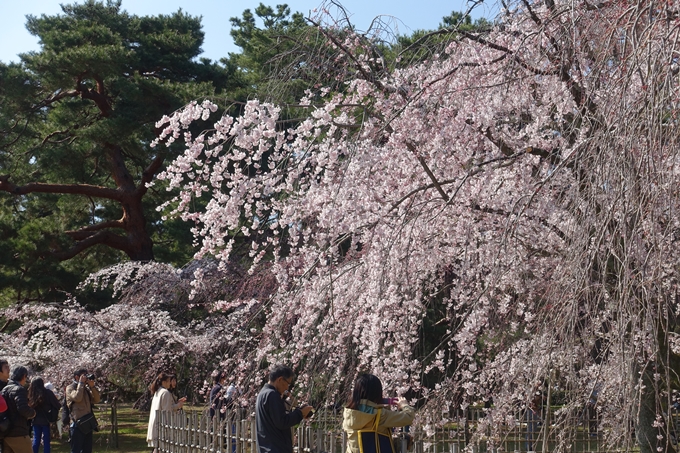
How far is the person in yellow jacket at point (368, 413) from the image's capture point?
3.68 m

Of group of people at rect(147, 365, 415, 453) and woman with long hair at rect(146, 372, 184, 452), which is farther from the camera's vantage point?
woman with long hair at rect(146, 372, 184, 452)

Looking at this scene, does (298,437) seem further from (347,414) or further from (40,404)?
(40,404)

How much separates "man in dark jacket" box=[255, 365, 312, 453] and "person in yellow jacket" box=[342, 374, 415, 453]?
383mm

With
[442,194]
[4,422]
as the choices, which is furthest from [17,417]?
[442,194]

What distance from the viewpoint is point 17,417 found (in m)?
5.55

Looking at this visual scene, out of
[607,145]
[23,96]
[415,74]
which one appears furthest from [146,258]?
[607,145]

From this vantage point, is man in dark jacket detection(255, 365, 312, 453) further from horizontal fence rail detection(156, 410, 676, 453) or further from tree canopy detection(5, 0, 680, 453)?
tree canopy detection(5, 0, 680, 453)

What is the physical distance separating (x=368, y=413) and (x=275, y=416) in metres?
0.60

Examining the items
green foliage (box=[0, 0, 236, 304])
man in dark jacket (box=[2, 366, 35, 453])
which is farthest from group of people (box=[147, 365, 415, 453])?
green foliage (box=[0, 0, 236, 304])

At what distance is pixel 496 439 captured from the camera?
5.11 meters

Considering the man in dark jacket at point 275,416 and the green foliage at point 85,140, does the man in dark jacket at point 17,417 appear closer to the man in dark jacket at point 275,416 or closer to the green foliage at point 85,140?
the man in dark jacket at point 275,416

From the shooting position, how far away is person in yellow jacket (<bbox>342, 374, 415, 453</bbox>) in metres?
3.68

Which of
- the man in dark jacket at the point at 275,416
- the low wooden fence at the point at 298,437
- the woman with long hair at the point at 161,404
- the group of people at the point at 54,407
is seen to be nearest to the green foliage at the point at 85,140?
the group of people at the point at 54,407

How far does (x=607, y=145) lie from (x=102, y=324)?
10690 mm
